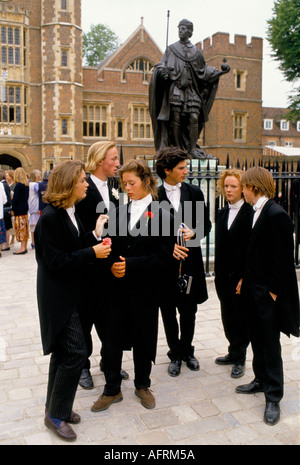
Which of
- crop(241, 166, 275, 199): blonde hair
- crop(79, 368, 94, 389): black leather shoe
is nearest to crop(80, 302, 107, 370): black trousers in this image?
crop(79, 368, 94, 389): black leather shoe

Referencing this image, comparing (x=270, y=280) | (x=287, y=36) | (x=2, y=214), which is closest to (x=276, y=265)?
(x=270, y=280)

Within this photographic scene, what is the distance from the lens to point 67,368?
263 cm

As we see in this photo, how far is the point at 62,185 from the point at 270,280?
151cm

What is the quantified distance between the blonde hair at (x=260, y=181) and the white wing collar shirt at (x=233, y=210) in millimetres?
539

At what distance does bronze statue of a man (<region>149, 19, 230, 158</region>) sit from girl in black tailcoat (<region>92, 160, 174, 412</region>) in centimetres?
389

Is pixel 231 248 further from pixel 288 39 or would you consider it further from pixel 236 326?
pixel 288 39

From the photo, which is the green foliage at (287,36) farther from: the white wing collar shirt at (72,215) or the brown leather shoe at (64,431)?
the brown leather shoe at (64,431)

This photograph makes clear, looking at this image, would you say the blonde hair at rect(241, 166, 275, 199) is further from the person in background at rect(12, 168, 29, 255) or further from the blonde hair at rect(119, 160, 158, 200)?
the person in background at rect(12, 168, 29, 255)

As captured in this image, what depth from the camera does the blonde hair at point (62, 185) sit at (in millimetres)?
2625

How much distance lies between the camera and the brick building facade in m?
24.4

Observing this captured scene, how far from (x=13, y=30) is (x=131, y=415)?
26.1 m
